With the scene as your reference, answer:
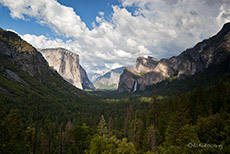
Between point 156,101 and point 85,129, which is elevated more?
point 156,101

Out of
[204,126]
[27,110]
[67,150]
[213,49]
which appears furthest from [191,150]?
[213,49]

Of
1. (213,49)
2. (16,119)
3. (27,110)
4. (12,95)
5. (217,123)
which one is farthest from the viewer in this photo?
(213,49)

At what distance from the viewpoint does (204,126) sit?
2927 cm

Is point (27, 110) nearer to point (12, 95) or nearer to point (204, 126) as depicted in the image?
point (12, 95)

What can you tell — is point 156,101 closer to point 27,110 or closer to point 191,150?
point 191,150

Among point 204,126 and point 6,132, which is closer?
point 6,132

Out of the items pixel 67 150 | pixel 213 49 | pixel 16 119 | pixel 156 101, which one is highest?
pixel 213 49

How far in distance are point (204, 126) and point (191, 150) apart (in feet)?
52.4

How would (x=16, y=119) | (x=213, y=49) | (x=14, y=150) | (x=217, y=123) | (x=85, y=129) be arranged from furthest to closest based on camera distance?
(x=213, y=49) < (x=85, y=129) < (x=217, y=123) < (x=16, y=119) < (x=14, y=150)

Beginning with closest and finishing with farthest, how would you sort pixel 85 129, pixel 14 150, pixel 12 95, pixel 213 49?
pixel 14 150, pixel 85 129, pixel 12 95, pixel 213 49

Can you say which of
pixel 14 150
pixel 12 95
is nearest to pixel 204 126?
pixel 14 150

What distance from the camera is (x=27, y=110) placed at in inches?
4518

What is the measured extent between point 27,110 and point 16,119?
346ft

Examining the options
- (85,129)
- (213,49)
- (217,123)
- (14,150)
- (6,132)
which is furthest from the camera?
(213,49)
